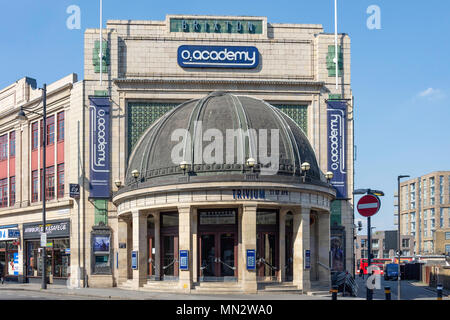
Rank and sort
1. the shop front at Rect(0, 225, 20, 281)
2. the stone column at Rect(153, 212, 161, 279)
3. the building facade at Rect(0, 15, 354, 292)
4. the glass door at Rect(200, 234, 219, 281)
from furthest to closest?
the shop front at Rect(0, 225, 20, 281) < the building facade at Rect(0, 15, 354, 292) < the stone column at Rect(153, 212, 161, 279) < the glass door at Rect(200, 234, 219, 281)

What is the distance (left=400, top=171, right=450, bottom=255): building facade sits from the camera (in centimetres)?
14388

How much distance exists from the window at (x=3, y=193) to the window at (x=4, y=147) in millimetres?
2245

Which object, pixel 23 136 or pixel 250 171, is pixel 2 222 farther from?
pixel 250 171

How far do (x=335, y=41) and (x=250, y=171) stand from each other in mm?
15879

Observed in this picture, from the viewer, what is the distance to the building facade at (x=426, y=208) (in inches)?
5664

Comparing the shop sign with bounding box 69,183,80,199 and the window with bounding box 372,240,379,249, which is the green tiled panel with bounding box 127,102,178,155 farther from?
the window with bounding box 372,240,379,249

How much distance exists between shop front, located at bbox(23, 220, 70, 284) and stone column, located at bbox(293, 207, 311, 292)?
60.6ft

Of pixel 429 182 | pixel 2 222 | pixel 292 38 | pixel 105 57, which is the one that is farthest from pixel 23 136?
pixel 429 182

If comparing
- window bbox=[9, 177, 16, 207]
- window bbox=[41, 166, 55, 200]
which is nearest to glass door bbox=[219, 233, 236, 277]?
window bbox=[41, 166, 55, 200]

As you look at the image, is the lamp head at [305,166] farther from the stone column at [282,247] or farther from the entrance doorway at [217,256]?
the entrance doorway at [217,256]

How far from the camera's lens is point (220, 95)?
41469mm

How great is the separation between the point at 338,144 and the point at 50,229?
76.9 ft

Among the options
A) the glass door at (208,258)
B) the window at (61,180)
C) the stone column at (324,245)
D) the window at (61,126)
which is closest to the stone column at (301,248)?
the stone column at (324,245)

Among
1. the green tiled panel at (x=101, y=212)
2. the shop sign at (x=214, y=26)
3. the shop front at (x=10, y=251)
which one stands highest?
the shop sign at (x=214, y=26)
